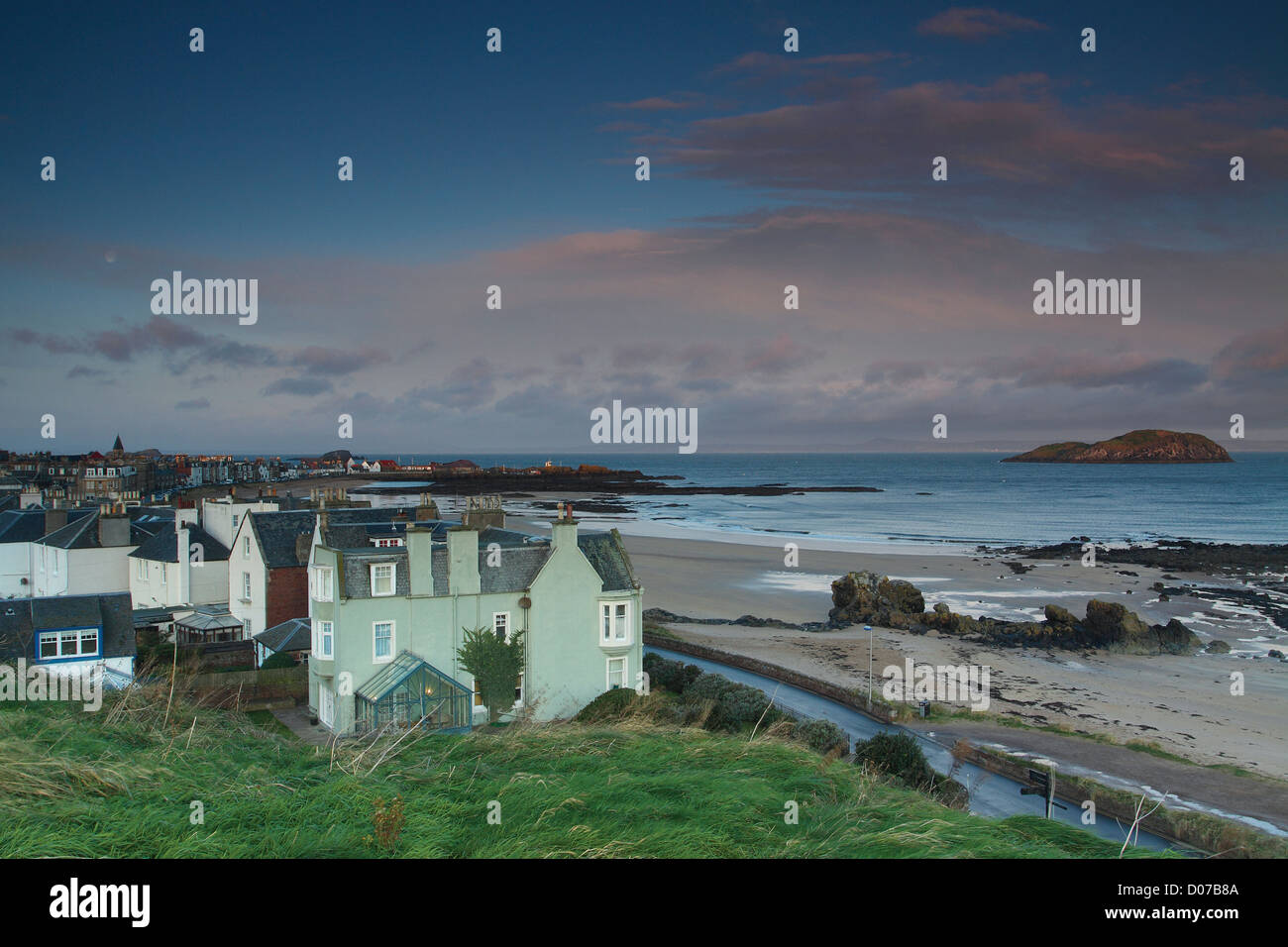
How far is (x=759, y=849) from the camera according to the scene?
6.98m

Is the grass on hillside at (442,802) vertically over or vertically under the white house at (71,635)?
over

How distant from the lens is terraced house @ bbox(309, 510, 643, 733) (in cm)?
2336

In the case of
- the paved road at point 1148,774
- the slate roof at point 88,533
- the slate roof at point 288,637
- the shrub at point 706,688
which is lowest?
the paved road at point 1148,774

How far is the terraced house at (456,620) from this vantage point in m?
23.4

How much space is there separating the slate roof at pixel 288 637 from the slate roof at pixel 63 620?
170 inches

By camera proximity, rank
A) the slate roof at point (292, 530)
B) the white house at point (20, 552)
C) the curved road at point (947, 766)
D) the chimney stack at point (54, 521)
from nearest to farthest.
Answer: the curved road at point (947, 766), the slate roof at point (292, 530), the white house at point (20, 552), the chimney stack at point (54, 521)

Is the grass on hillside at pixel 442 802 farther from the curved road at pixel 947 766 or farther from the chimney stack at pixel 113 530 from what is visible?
the chimney stack at pixel 113 530

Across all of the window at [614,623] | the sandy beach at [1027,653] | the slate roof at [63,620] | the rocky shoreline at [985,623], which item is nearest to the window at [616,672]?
the window at [614,623]

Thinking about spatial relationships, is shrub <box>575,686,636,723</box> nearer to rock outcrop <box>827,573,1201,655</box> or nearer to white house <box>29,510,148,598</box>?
rock outcrop <box>827,573,1201,655</box>

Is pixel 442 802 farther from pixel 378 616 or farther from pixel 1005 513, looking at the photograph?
pixel 1005 513

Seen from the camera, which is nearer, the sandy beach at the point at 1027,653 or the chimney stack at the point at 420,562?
the chimney stack at the point at 420,562
